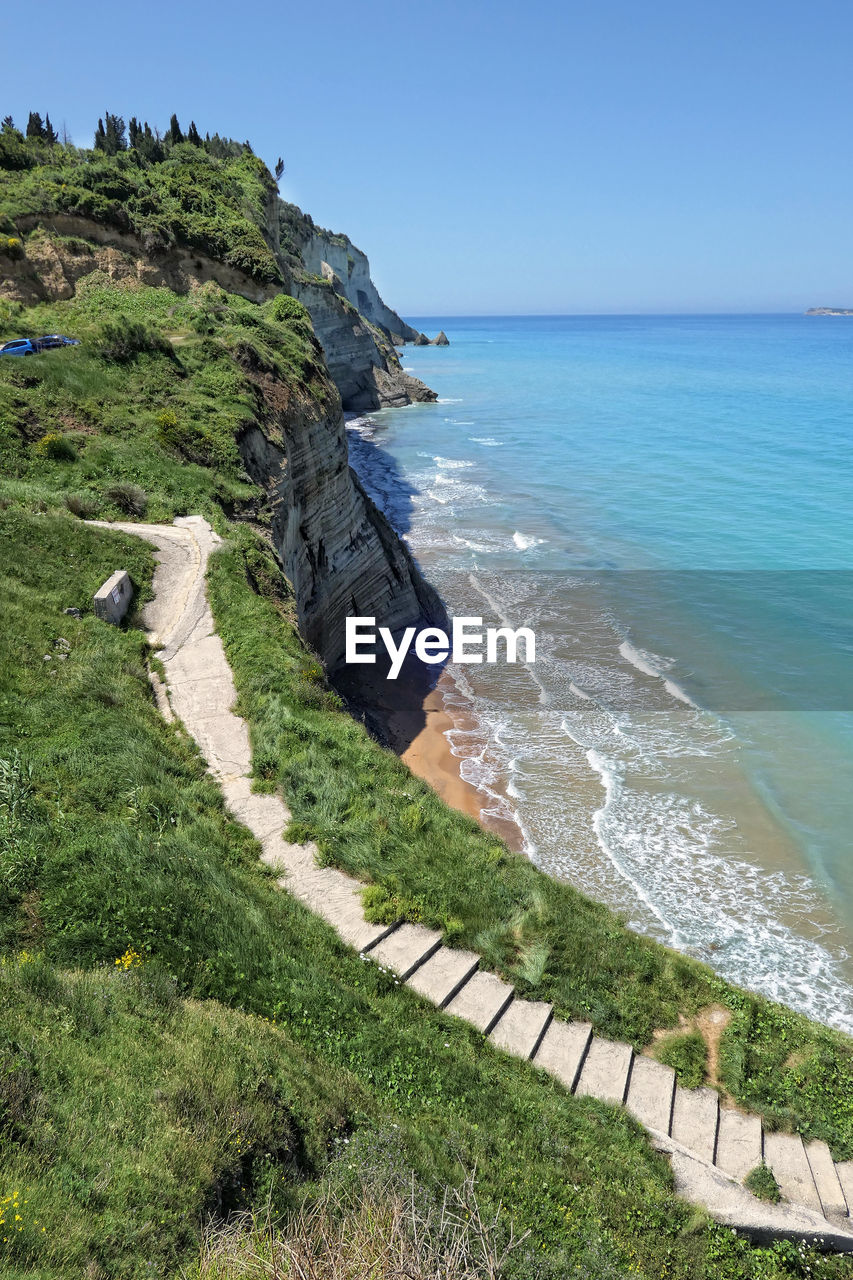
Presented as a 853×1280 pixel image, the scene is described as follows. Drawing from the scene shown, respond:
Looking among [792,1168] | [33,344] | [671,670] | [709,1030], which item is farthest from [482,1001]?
[33,344]

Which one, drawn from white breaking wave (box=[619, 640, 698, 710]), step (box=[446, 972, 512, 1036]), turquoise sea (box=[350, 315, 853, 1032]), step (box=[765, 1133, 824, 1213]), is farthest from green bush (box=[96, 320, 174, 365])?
step (box=[765, 1133, 824, 1213])

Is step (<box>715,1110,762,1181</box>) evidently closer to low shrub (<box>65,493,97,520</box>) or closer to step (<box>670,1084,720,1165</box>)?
step (<box>670,1084,720,1165</box>)

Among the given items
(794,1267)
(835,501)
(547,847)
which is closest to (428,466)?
(835,501)

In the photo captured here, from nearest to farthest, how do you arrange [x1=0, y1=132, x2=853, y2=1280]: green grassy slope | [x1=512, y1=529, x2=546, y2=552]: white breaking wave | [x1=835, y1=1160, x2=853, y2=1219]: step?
[x1=0, y1=132, x2=853, y2=1280]: green grassy slope < [x1=835, y1=1160, x2=853, y2=1219]: step < [x1=512, y1=529, x2=546, y2=552]: white breaking wave

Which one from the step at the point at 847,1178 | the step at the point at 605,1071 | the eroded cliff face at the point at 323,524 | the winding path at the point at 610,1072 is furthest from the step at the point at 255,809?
the eroded cliff face at the point at 323,524

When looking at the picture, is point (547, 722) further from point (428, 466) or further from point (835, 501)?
point (428, 466)

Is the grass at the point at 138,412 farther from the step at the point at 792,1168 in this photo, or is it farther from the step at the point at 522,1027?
the step at the point at 792,1168

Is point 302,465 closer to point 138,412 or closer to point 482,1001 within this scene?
point 138,412
